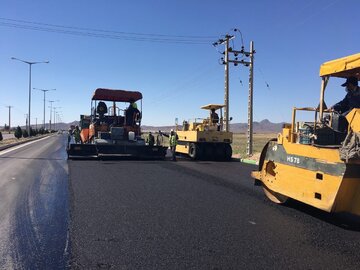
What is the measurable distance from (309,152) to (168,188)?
4347 mm

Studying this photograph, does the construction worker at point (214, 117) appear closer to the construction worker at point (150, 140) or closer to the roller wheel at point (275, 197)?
the construction worker at point (150, 140)

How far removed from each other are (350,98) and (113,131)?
46.0 feet

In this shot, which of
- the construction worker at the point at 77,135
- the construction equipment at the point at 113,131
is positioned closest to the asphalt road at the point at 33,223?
the construction equipment at the point at 113,131

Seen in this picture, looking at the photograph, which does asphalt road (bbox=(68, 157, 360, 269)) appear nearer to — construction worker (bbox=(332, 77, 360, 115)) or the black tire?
construction worker (bbox=(332, 77, 360, 115))

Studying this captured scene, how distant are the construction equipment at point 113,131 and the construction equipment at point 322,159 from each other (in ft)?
38.7

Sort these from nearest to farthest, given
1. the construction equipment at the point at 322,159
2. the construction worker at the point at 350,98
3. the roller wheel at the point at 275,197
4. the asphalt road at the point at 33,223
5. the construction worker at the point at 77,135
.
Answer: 1. the asphalt road at the point at 33,223
2. the construction equipment at the point at 322,159
3. the construction worker at the point at 350,98
4. the roller wheel at the point at 275,197
5. the construction worker at the point at 77,135

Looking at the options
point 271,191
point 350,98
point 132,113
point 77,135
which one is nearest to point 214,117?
point 132,113

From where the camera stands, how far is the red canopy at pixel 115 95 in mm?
20391

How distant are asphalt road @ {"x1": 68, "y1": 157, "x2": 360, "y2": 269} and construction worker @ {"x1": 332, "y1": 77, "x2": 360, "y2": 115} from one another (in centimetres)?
184

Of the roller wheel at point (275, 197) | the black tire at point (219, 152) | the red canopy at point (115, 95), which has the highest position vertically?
the red canopy at point (115, 95)

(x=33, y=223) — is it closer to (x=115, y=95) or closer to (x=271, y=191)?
(x=271, y=191)

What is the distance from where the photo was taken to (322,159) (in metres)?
6.81

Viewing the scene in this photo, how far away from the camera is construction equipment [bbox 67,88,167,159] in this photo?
64.0 ft

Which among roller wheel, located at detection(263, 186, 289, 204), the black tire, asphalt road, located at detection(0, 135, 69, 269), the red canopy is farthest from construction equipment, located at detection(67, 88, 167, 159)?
roller wheel, located at detection(263, 186, 289, 204)
